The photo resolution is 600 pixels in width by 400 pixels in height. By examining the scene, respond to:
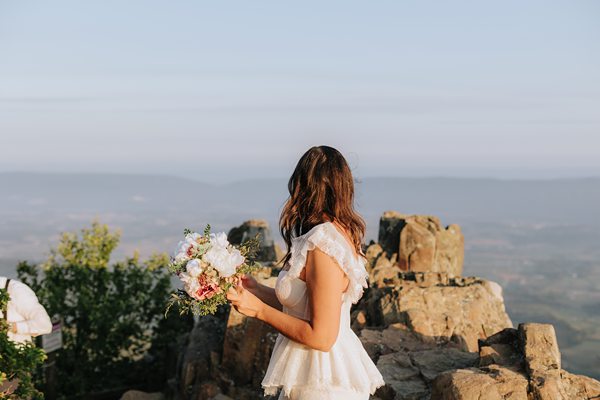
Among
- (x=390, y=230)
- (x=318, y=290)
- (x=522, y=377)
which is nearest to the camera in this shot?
(x=318, y=290)

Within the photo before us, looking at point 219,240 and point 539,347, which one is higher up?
point 219,240

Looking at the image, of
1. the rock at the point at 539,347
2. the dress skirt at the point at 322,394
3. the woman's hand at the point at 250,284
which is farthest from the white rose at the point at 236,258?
the rock at the point at 539,347

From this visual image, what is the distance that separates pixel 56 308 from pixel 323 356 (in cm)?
1427

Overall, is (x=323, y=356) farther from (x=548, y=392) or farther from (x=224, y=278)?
(x=548, y=392)

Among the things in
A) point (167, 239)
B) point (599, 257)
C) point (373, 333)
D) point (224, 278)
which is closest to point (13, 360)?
point (224, 278)

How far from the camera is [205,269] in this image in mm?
5164

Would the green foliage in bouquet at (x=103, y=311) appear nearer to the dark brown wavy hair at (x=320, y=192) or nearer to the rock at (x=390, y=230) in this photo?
the rock at (x=390, y=230)

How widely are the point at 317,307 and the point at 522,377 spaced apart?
12.3ft

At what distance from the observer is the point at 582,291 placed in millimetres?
155875

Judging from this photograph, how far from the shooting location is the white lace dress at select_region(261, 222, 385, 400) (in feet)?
16.4

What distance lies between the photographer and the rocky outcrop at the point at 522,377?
23.9ft

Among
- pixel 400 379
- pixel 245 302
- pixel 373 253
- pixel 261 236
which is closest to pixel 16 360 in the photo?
pixel 245 302

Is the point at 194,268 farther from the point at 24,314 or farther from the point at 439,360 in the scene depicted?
the point at 24,314

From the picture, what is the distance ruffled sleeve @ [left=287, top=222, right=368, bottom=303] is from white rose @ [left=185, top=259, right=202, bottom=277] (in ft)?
2.26
